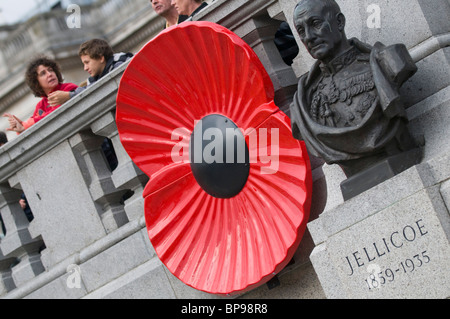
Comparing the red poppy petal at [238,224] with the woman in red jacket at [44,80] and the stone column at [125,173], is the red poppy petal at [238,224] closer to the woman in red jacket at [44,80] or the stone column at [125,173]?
the stone column at [125,173]

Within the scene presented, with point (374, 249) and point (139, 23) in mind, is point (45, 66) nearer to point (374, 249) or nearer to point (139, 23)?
point (374, 249)

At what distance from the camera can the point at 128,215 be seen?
7574 millimetres

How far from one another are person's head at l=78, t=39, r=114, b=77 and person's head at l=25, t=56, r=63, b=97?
1.91 ft

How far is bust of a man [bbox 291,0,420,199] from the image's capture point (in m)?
5.29

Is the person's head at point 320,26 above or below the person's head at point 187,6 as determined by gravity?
below

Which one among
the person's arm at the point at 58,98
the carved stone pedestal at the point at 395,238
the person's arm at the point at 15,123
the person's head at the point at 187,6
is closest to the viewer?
the carved stone pedestal at the point at 395,238

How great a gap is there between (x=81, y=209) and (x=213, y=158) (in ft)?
5.76

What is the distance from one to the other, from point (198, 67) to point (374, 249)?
203cm

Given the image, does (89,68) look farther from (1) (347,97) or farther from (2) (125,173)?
(1) (347,97)

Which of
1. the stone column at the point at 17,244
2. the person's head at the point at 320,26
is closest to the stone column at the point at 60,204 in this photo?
the stone column at the point at 17,244

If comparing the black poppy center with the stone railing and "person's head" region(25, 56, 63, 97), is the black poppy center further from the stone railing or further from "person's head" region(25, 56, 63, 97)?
"person's head" region(25, 56, 63, 97)

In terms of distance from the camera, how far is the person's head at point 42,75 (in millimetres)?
8648

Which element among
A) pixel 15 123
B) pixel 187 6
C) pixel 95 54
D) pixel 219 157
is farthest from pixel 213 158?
pixel 15 123

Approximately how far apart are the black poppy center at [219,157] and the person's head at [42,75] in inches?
93.7
